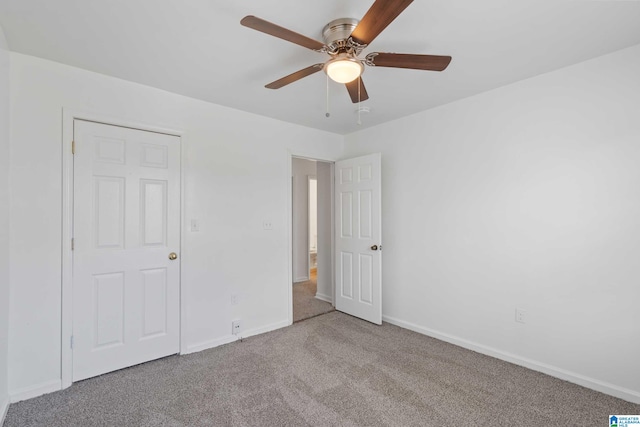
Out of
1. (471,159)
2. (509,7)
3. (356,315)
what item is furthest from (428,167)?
(356,315)

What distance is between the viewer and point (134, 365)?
2.47 metres

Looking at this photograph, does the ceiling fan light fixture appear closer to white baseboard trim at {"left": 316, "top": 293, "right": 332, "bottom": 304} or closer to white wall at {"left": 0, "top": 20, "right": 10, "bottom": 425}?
white wall at {"left": 0, "top": 20, "right": 10, "bottom": 425}

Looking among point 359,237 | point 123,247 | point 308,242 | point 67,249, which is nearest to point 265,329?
point 359,237

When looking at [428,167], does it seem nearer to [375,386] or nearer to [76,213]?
[375,386]

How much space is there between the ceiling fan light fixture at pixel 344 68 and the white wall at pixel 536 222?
1708mm

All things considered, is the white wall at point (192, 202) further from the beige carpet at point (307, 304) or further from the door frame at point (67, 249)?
the beige carpet at point (307, 304)

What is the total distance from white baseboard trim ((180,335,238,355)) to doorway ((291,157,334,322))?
0.85 meters

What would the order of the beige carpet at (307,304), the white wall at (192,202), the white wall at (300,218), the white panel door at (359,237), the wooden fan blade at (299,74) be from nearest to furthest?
the wooden fan blade at (299,74)
the white wall at (192,202)
the white panel door at (359,237)
the beige carpet at (307,304)
the white wall at (300,218)

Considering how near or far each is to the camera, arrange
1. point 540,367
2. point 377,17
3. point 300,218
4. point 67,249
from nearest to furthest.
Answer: point 377,17
point 67,249
point 540,367
point 300,218

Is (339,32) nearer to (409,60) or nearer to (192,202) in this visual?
(409,60)

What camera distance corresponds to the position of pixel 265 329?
10.6 feet

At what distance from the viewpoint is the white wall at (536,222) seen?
6.73ft

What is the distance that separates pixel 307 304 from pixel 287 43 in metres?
3.31

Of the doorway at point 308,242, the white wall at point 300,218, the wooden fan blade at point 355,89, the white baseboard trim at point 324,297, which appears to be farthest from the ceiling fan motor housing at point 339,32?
the white wall at point 300,218
